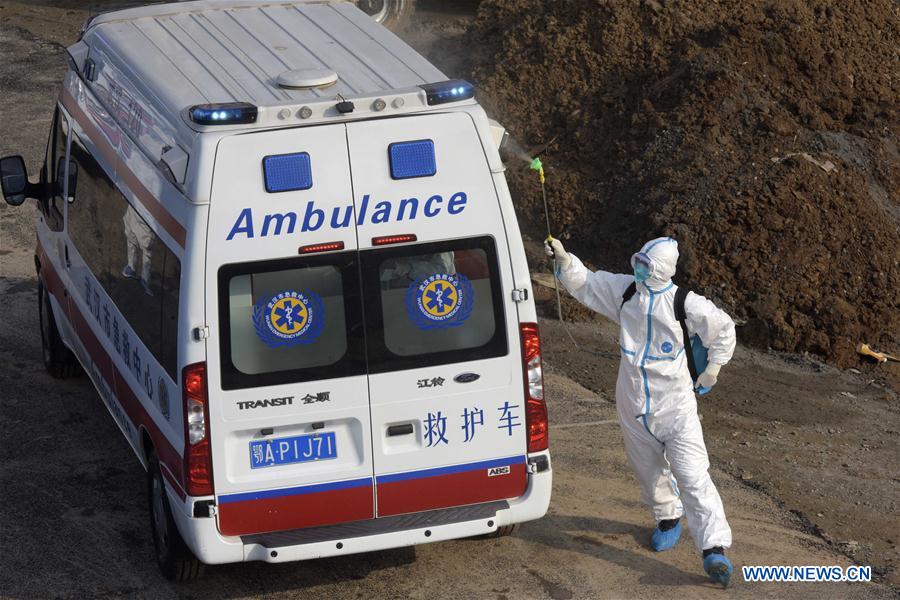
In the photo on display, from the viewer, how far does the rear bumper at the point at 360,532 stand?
21.1 ft

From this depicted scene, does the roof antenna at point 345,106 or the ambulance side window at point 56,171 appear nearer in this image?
the roof antenna at point 345,106

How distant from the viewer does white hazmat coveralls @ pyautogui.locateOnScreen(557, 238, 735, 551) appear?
275 inches

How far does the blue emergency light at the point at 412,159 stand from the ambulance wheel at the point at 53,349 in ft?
14.7

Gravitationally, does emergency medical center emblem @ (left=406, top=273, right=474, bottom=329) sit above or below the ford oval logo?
above

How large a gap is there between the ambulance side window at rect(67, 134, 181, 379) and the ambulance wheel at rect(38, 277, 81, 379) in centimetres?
145

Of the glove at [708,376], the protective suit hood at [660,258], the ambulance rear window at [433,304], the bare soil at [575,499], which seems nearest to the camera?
the ambulance rear window at [433,304]

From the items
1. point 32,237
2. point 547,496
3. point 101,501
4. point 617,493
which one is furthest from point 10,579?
point 32,237

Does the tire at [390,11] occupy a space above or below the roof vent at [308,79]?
below

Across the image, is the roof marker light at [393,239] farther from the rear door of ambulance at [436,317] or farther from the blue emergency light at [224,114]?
the blue emergency light at [224,114]

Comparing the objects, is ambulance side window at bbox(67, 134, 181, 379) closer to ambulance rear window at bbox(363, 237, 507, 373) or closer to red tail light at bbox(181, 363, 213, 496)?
red tail light at bbox(181, 363, 213, 496)

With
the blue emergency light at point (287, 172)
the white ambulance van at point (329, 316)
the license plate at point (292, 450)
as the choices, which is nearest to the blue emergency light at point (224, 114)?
the white ambulance van at point (329, 316)

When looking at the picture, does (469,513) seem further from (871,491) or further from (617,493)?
(871,491)

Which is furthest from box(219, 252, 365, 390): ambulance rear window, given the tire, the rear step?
the tire

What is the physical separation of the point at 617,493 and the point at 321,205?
10.0ft
